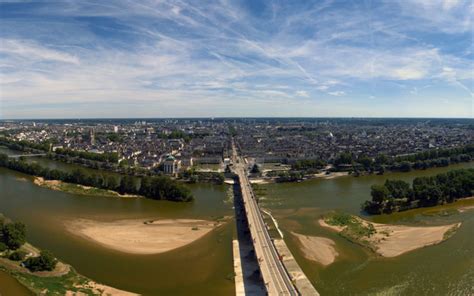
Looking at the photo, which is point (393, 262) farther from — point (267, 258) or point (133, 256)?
point (133, 256)

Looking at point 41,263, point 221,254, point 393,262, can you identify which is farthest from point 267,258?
point 41,263

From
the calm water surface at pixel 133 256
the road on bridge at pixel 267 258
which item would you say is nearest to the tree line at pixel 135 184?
the calm water surface at pixel 133 256

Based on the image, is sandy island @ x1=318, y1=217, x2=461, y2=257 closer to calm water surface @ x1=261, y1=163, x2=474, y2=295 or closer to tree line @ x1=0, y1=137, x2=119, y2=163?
calm water surface @ x1=261, y1=163, x2=474, y2=295

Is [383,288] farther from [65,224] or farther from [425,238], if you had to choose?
[65,224]

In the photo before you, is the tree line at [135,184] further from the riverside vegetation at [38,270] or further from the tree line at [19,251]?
the tree line at [19,251]

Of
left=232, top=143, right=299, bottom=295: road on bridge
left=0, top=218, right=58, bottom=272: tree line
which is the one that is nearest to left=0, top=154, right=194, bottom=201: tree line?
left=232, top=143, right=299, bottom=295: road on bridge

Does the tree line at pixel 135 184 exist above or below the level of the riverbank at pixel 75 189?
above
